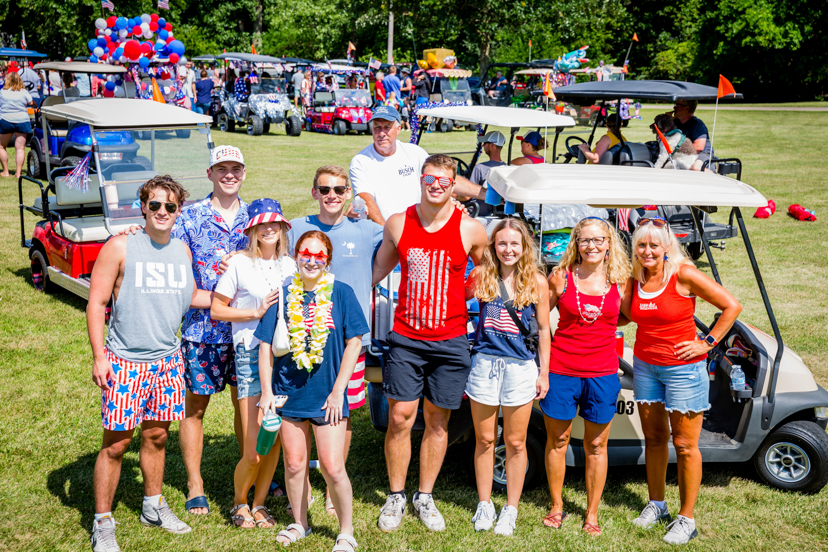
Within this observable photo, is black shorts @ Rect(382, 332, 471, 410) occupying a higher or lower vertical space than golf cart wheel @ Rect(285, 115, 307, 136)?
lower

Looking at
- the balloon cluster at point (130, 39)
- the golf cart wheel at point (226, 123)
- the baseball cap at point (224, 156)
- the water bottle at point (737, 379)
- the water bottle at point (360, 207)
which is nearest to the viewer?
the baseball cap at point (224, 156)

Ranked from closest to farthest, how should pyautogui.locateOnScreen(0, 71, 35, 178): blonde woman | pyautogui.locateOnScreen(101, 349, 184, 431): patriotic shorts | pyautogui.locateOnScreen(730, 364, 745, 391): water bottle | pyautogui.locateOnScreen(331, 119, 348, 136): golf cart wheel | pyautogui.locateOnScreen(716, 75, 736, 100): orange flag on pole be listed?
pyautogui.locateOnScreen(101, 349, 184, 431): patriotic shorts < pyautogui.locateOnScreen(730, 364, 745, 391): water bottle < pyautogui.locateOnScreen(716, 75, 736, 100): orange flag on pole < pyautogui.locateOnScreen(0, 71, 35, 178): blonde woman < pyautogui.locateOnScreen(331, 119, 348, 136): golf cart wheel

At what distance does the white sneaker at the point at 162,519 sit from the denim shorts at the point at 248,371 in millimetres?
764

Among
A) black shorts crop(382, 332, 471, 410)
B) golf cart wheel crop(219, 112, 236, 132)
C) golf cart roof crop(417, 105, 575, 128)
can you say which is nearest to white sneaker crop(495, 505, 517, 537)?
black shorts crop(382, 332, 471, 410)

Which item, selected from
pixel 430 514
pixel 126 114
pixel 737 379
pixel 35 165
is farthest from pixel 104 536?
pixel 35 165

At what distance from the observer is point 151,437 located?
344 cm

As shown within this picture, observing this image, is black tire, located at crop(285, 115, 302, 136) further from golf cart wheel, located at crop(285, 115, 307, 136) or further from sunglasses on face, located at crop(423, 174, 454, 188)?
sunglasses on face, located at crop(423, 174, 454, 188)

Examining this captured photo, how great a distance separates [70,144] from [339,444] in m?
9.06

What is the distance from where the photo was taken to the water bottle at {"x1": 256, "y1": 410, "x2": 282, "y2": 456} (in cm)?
316

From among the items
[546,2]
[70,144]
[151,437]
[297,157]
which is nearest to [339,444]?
[151,437]

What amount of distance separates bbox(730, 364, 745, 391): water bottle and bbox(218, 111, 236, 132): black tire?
62.4ft

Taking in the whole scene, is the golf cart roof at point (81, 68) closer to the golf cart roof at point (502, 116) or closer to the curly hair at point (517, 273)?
the golf cart roof at point (502, 116)

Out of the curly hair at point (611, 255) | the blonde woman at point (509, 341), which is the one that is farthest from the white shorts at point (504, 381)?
the curly hair at point (611, 255)

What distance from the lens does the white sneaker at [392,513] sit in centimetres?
365
